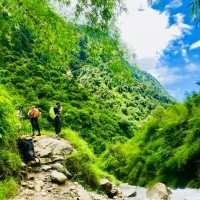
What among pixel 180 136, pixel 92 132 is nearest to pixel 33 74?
pixel 92 132

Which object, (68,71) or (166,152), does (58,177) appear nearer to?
(166,152)

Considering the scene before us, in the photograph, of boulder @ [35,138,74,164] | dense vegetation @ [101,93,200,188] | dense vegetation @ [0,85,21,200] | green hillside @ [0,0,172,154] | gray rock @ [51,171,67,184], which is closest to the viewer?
green hillside @ [0,0,172,154]

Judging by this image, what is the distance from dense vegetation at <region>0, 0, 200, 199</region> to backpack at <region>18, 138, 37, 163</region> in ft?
1.41

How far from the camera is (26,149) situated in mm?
15070

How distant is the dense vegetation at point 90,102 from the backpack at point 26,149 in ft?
1.41

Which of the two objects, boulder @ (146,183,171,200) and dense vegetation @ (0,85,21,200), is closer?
dense vegetation @ (0,85,21,200)

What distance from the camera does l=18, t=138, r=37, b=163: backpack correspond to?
49.2ft

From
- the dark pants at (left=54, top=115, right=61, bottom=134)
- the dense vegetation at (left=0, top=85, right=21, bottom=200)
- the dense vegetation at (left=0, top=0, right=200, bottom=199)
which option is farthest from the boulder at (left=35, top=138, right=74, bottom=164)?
the dense vegetation at (left=0, top=85, right=21, bottom=200)

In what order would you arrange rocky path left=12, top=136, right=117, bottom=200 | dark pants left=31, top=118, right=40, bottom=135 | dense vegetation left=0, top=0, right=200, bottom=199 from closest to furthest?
dense vegetation left=0, top=0, right=200, bottom=199 → rocky path left=12, top=136, right=117, bottom=200 → dark pants left=31, top=118, right=40, bottom=135

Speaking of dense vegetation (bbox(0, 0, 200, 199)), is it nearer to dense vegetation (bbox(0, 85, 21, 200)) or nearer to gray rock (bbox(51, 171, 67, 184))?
dense vegetation (bbox(0, 85, 21, 200))

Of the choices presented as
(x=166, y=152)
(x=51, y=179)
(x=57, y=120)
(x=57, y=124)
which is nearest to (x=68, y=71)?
(x=166, y=152)

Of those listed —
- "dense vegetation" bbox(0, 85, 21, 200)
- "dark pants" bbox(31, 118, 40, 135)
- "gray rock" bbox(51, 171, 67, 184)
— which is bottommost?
"gray rock" bbox(51, 171, 67, 184)

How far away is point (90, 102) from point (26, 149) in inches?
3005

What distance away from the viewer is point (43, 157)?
53.2 feet
